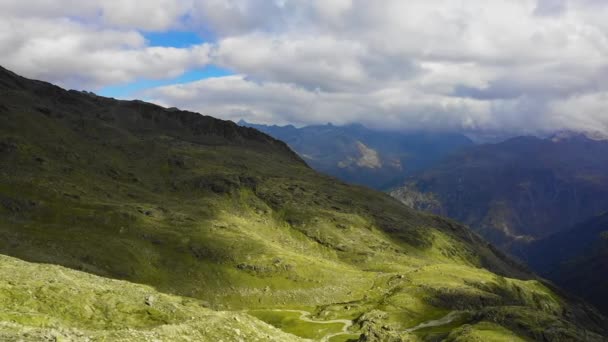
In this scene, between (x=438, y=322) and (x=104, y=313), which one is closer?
(x=104, y=313)

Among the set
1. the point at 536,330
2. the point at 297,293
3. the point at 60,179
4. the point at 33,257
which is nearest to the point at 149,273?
the point at 33,257

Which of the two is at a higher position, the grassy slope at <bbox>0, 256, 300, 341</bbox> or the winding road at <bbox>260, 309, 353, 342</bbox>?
the grassy slope at <bbox>0, 256, 300, 341</bbox>

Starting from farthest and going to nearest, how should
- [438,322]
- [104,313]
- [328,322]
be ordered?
1. [438,322]
2. [328,322]
3. [104,313]

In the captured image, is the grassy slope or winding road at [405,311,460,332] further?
winding road at [405,311,460,332]

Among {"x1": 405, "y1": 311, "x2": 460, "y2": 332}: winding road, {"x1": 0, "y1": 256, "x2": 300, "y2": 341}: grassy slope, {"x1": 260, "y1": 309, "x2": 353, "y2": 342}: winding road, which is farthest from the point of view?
{"x1": 405, "y1": 311, "x2": 460, "y2": 332}: winding road

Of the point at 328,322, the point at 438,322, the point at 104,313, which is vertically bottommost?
the point at 328,322

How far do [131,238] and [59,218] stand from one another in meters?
24.5

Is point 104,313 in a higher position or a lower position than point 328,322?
higher

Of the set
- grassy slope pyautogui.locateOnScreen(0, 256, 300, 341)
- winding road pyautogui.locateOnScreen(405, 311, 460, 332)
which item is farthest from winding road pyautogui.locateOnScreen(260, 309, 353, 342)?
grassy slope pyautogui.locateOnScreen(0, 256, 300, 341)

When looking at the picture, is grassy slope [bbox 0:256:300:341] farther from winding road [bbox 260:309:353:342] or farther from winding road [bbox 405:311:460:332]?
winding road [bbox 405:311:460:332]

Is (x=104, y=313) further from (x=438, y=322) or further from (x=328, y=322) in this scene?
(x=438, y=322)

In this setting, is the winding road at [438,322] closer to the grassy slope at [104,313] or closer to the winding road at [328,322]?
the winding road at [328,322]

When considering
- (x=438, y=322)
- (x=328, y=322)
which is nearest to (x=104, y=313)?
(x=328, y=322)

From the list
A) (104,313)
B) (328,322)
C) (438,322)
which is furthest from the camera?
(438,322)
